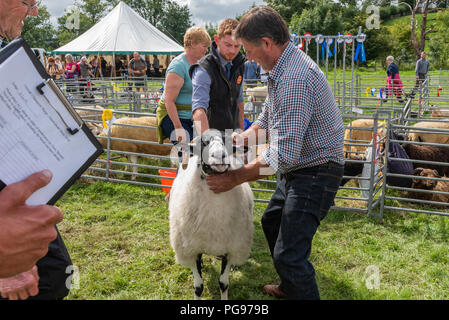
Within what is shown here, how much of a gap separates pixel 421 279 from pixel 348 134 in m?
4.78

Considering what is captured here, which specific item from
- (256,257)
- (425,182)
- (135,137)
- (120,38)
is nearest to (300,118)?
(256,257)

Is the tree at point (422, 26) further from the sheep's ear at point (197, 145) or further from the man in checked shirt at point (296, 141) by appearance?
the sheep's ear at point (197, 145)

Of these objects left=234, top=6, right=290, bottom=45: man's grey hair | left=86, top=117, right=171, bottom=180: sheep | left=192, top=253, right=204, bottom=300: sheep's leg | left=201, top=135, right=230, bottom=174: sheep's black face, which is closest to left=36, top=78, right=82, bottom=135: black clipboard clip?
left=201, top=135, right=230, bottom=174: sheep's black face

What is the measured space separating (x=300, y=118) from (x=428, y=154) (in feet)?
18.0

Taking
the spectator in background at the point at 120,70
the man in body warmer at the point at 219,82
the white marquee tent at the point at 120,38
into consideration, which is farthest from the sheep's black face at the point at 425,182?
the white marquee tent at the point at 120,38

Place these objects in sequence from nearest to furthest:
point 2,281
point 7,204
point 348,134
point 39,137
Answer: point 7,204 < point 39,137 < point 2,281 < point 348,134

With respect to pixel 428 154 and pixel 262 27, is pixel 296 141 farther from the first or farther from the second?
pixel 428 154

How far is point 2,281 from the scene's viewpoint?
1.53 m

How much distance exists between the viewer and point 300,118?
7.43 feet

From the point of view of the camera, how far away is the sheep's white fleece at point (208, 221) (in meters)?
3.01

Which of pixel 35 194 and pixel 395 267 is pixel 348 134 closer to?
pixel 395 267

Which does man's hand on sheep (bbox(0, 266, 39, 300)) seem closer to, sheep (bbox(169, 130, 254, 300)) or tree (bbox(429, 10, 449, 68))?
sheep (bbox(169, 130, 254, 300))

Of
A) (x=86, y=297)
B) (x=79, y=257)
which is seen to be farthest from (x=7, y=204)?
(x=79, y=257)

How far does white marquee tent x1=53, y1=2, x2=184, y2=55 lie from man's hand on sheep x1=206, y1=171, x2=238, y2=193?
1886 centimetres
